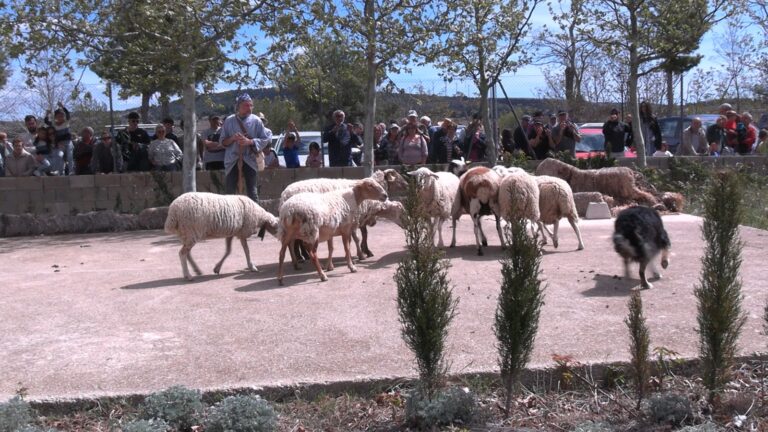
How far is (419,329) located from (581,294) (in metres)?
3.00

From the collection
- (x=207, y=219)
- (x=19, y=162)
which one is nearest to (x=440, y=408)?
(x=207, y=219)

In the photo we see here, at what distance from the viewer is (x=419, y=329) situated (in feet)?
13.9

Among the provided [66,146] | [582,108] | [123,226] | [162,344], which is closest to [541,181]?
[162,344]

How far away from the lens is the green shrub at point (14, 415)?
4.18 meters

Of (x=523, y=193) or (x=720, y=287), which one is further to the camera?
(x=523, y=193)

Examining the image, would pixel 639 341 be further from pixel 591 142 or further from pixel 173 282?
pixel 591 142

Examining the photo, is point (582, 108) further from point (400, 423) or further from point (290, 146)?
point (400, 423)

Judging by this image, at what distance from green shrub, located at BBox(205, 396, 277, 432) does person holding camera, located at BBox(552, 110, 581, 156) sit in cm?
1201

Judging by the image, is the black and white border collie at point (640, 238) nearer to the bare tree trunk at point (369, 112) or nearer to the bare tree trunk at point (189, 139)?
the bare tree trunk at point (369, 112)

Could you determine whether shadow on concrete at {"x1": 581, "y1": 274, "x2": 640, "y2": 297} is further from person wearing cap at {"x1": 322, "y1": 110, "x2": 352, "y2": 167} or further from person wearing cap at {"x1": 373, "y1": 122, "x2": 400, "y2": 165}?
person wearing cap at {"x1": 373, "y1": 122, "x2": 400, "y2": 165}

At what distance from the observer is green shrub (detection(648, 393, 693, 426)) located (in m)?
4.24

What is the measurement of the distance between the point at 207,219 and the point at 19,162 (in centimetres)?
813

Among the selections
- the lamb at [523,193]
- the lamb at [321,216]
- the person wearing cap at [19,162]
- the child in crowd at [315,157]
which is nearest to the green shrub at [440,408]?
the lamb at [321,216]

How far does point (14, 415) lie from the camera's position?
423 cm
